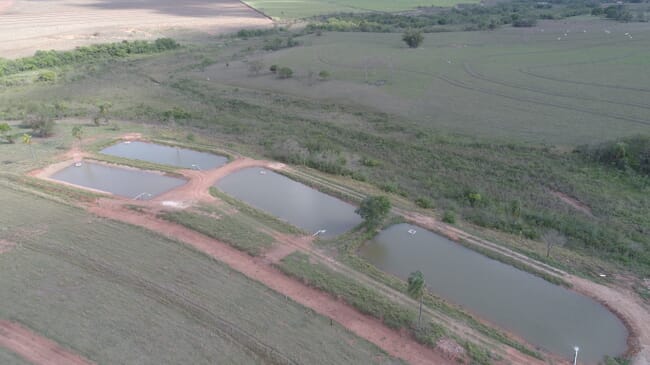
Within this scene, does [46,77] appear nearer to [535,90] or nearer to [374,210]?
[374,210]

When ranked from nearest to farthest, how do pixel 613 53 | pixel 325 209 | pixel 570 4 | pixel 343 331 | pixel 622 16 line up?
pixel 343 331
pixel 325 209
pixel 613 53
pixel 622 16
pixel 570 4

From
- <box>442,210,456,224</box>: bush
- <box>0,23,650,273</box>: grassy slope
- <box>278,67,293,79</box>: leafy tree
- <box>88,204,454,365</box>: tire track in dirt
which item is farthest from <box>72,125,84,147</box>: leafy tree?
<box>442,210,456,224</box>: bush

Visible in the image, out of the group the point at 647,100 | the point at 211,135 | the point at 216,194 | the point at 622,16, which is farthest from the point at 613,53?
the point at 216,194

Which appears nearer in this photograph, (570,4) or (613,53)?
(613,53)

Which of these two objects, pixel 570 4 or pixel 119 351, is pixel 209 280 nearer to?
pixel 119 351

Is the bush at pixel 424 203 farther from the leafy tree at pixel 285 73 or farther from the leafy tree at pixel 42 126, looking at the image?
the leafy tree at pixel 285 73

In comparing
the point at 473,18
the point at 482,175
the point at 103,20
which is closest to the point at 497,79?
the point at 482,175
